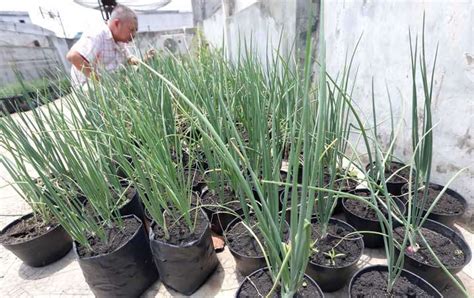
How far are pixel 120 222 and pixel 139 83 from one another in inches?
26.8

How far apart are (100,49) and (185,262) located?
172 centimetres

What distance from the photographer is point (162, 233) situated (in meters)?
0.91

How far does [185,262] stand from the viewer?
87 centimetres

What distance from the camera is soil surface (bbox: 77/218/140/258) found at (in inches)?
34.0

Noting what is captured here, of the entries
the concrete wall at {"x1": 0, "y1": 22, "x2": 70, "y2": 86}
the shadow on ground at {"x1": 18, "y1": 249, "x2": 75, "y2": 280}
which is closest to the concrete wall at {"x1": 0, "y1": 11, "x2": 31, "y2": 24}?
the concrete wall at {"x1": 0, "y1": 22, "x2": 70, "y2": 86}

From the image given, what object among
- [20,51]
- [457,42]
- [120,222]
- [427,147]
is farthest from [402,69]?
[20,51]

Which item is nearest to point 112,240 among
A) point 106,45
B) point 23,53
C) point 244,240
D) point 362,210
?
point 244,240

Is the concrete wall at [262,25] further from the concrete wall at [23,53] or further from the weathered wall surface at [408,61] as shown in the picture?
the concrete wall at [23,53]

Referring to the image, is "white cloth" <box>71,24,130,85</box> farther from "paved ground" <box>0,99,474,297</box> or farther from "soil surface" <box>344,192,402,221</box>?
"soil surface" <box>344,192,402,221</box>

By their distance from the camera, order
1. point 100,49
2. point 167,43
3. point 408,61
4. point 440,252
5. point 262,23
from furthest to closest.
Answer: point 167,43 → point 262,23 → point 100,49 → point 408,61 → point 440,252

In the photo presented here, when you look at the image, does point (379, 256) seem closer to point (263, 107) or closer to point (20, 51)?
point (263, 107)

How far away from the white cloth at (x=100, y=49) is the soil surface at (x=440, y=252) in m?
1.85

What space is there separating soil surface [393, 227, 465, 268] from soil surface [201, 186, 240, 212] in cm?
62

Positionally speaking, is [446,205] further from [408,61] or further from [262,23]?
[262,23]
